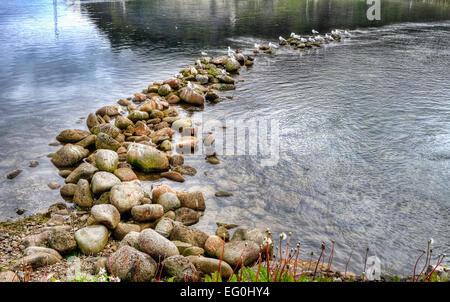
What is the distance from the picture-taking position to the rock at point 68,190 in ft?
30.7

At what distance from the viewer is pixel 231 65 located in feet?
71.6

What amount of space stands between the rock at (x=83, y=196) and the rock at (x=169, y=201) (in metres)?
1.83

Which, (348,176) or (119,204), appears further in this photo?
(348,176)

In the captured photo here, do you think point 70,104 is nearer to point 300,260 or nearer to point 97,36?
point 300,260

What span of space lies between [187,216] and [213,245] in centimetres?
152

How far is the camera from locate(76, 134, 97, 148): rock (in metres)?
12.0

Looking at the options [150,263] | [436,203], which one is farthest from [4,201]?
[436,203]

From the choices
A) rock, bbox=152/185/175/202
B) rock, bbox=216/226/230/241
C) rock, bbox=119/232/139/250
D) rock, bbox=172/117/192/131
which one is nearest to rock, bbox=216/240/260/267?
rock, bbox=216/226/230/241

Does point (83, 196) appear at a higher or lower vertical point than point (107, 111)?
lower

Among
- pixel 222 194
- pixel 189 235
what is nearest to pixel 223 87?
pixel 222 194

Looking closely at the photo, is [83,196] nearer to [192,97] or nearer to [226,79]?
[192,97]

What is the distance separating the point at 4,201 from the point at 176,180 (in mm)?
4632

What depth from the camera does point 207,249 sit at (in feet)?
23.8

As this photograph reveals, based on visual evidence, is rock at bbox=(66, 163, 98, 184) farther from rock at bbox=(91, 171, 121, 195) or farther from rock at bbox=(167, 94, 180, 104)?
rock at bbox=(167, 94, 180, 104)
